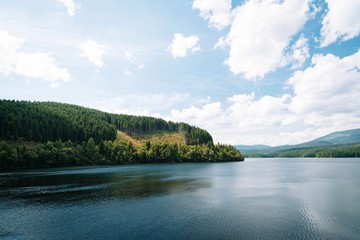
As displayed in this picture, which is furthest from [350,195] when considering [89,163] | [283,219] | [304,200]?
[89,163]

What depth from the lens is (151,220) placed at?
126 feet

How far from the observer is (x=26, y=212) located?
143 ft

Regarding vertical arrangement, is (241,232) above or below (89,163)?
below

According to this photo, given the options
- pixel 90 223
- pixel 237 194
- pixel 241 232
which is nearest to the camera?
pixel 241 232

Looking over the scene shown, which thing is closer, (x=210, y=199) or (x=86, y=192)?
(x=210, y=199)

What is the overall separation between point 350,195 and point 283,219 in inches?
1156

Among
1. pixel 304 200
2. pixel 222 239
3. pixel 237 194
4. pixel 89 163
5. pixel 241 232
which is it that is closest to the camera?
pixel 222 239

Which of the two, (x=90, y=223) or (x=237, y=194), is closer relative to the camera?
(x=90, y=223)

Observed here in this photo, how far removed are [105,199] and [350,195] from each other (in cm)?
5478

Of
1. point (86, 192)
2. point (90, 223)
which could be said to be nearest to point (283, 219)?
point (90, 223)

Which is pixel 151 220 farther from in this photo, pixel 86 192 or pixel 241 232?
pixel 86 192

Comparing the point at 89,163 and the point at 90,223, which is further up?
the point at 89,163

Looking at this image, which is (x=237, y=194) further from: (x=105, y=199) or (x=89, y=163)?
(x=89, y=163)

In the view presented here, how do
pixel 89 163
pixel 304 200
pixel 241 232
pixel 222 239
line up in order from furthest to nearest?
pixel 89 163
pixel 304 200
pixel 241 232
pixel 222 239
